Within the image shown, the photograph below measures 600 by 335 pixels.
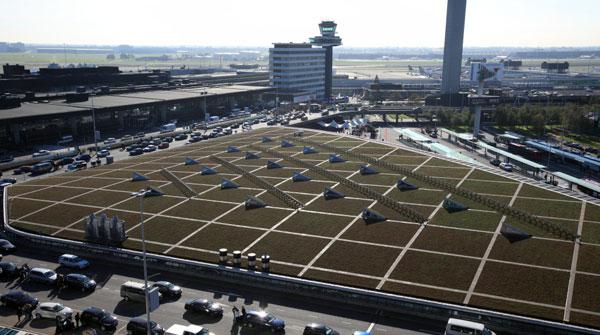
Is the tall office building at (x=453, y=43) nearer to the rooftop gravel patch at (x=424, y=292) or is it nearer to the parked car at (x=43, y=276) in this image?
the rooftop gravel patch at (x=424, y=292)

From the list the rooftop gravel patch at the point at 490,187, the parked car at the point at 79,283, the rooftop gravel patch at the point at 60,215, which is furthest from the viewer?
the rooftop gravel patch at the point at 490,187

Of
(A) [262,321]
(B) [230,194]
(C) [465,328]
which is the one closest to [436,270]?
(C) [465,328]

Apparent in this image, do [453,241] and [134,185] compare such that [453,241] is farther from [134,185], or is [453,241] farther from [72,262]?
[134,185]

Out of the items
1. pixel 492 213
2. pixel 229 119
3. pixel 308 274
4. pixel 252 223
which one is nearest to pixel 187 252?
pixel 252 223

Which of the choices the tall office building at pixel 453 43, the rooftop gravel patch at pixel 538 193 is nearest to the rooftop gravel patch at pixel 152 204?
the rooftop gravel patch at pixel 538 193

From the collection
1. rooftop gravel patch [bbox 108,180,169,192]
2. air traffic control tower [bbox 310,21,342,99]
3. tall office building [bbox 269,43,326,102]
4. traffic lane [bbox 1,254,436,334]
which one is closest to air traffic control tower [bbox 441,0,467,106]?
air traffic control tower [bbox 310,21,342,99]

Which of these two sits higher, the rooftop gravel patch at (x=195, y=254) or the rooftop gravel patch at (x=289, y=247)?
the rooftop gravel patch at (x=289, y=247)
